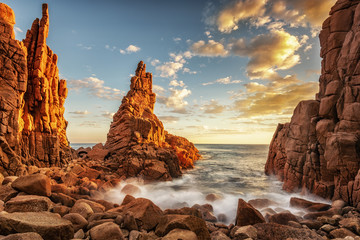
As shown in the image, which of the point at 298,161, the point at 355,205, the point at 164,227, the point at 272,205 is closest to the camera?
the point at 164,227

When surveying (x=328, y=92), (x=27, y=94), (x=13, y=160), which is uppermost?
(x=27, y=94)

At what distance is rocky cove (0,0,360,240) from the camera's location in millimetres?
5441

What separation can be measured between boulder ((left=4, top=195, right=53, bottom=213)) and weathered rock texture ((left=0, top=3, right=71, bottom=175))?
8130mm

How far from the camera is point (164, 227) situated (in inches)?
213

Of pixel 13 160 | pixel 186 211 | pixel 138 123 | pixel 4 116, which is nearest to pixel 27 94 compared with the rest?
pixel 4 116

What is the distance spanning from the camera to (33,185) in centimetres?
692

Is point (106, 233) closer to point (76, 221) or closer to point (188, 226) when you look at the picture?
A: point (76, 221)

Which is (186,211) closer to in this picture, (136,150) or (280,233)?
(280,233)

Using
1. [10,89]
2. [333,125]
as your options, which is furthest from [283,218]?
[10,89]

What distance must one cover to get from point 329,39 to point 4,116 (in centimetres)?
2730

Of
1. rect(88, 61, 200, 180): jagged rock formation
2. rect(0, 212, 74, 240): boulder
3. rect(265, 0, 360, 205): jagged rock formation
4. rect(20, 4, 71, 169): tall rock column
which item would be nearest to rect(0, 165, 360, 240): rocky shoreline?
rect(0, 212, 74, 240): boulder

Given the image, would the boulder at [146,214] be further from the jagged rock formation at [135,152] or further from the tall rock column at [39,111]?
the tall rock column at [39,111]

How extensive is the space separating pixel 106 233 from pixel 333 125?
1623 centimetres

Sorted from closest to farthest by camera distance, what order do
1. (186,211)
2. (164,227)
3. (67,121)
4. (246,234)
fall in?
(164,227) → (246,234) → (186,211) → (67,121)
